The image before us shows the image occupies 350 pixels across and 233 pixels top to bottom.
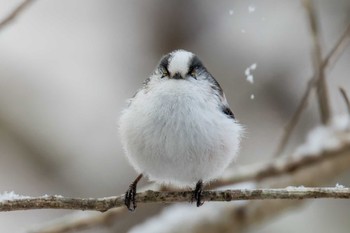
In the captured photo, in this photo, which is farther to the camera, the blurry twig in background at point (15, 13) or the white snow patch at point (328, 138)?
the white snow patch at point (328, 138)

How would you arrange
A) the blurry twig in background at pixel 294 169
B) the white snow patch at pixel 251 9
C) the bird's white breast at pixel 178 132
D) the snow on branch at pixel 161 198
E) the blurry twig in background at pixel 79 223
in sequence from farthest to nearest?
the white snow patch at pixel 251 9, the blurry twig in background at pixel 294 169, the blurry twig in background at pixel 79 223, the bird's white breast at pixel 178 132, the snow on branch at pixel 161 198

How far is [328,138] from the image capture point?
2.05 m

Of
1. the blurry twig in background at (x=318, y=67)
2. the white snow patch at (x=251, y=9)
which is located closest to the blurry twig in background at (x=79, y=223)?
the blurry twig in background at (x=318, y=67)

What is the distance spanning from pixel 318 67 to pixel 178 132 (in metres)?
0.66

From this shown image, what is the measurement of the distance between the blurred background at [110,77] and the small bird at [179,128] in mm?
1057

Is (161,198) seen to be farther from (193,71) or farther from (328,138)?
(328,138)

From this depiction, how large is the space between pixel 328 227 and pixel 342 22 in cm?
88

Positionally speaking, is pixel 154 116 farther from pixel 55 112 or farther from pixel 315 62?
pixel 55 112

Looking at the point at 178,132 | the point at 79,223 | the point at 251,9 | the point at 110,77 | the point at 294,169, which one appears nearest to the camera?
the point at 178,132

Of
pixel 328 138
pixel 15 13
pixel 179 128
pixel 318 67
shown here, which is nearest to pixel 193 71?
pixel 179 128

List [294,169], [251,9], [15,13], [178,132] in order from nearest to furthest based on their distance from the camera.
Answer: [15,13]
[178,132]
[294,169]
[251,9]

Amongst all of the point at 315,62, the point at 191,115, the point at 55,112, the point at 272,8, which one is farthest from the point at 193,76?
the point at 55,112

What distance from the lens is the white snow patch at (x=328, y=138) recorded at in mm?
2014

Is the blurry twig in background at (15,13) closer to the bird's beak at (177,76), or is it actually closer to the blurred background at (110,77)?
the bird's beak at (177,76)
